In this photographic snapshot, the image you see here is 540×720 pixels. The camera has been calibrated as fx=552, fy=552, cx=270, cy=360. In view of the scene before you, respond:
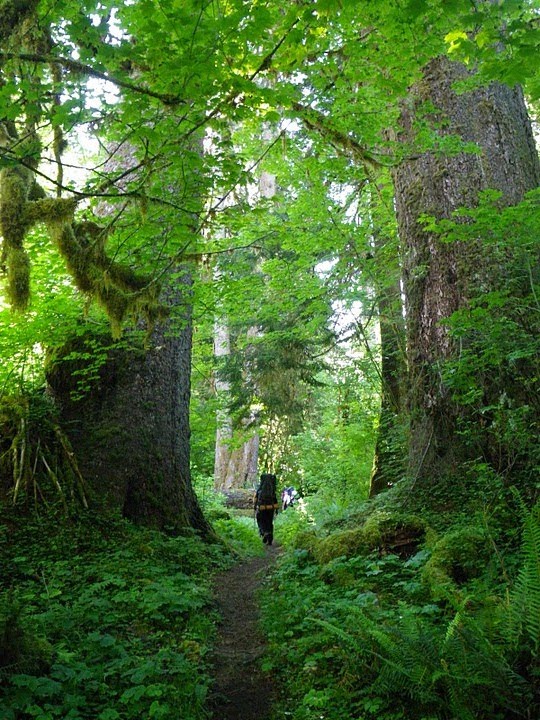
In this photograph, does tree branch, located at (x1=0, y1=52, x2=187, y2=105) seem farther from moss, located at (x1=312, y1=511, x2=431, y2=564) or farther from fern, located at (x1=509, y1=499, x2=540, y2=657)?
moss, located at (x1=312, y1=511, x2=431, y2=564)

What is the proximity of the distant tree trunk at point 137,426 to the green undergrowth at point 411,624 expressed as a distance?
2.29 metres

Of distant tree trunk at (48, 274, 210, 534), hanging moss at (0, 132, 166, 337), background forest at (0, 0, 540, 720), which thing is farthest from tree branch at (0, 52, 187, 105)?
distant tree trunk at (48, 274, 210, 534)

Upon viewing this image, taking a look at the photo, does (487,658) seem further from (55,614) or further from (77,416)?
(77,416)

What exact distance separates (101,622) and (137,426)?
3.72m

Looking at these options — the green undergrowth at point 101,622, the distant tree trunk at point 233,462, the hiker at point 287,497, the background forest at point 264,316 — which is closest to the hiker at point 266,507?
the background forest at point 264,316

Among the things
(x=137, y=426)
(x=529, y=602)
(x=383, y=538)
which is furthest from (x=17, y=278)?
(x=529, y=602)

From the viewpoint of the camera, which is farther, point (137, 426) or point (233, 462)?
point (233, 462)

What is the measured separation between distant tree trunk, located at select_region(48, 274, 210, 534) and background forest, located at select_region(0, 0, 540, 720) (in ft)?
0.11

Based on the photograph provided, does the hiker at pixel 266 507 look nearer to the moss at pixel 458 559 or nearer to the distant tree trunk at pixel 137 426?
the distant tree trunk at pixel 137 426

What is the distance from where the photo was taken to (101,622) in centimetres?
454

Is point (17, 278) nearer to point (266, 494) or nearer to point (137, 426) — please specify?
point (137, 426)

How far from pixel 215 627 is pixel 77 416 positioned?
3816mm

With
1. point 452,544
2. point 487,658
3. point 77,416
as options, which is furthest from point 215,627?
point 77,416

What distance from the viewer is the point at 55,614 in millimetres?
4367
